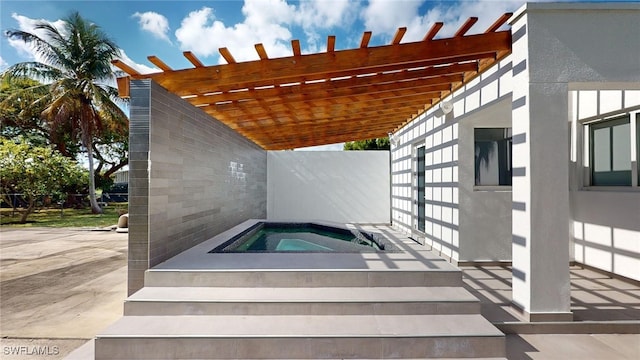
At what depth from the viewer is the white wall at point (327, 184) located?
13211 millimetres

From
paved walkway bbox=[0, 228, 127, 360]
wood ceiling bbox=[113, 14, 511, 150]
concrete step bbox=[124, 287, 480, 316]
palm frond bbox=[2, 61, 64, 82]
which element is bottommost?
paved walkway bbox=[0, 228, 127, 360]

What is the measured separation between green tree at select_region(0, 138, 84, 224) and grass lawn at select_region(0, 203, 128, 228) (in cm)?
97

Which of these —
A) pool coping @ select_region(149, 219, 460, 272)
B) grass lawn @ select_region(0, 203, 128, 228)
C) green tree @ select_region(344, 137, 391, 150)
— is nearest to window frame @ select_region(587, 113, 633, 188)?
pool coping @ select_region(149, 219, 460, 272)

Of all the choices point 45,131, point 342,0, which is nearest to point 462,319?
point 342,0

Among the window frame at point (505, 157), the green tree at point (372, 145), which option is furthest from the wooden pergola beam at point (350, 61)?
the green tree at point (372, 145)

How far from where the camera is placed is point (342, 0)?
7.57 metres

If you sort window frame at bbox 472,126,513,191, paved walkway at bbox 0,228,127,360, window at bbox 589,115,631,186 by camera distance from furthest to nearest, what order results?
window frame at bbox 472,126,513,191, window at bbox 589,115,631,186, paved walkway at bbox 0,228,127,360

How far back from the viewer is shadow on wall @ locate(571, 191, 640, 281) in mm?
5387

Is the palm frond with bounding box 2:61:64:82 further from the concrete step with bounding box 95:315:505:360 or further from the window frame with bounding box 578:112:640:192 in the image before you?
the window frame with bounding box 578:112:640:192

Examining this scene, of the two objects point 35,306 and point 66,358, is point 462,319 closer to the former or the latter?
point 66,358

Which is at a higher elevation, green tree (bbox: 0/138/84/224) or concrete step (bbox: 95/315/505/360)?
green tree (bbox: 0/138/84/224)

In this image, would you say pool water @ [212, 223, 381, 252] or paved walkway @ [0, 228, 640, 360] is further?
pool water @ [212, 223, 381, 252]

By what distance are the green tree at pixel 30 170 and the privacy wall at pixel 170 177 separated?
13.9 meters

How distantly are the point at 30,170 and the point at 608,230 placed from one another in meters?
22.4
